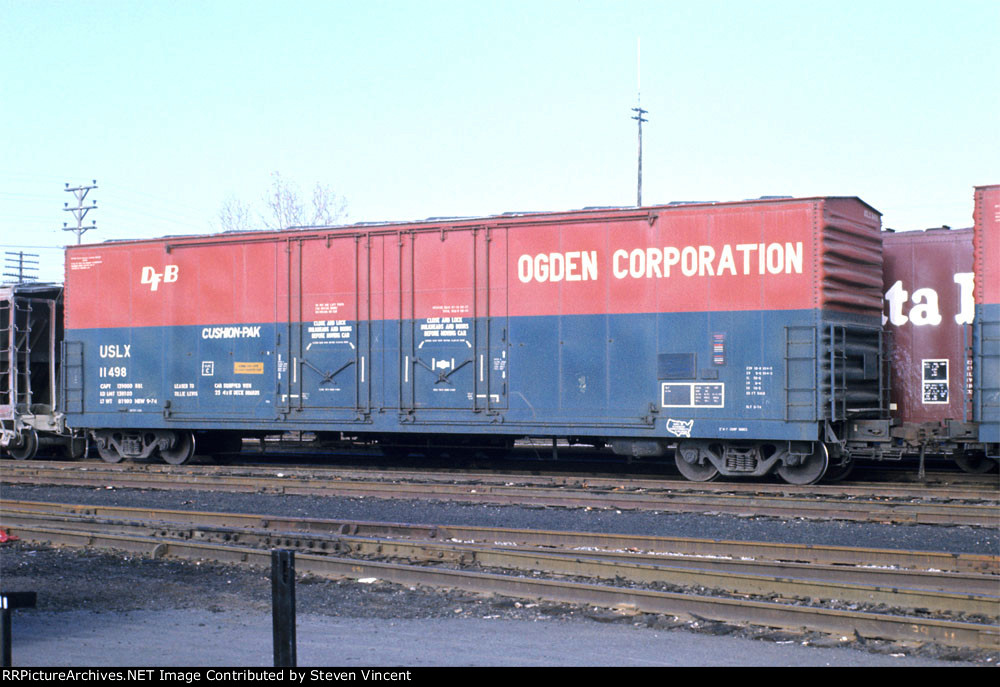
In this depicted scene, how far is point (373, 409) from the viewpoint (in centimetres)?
1579

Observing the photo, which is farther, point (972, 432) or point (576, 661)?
point (972, 432)

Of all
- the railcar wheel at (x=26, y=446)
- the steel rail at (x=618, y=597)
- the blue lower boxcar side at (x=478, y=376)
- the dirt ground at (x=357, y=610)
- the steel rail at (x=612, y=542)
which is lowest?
the dirt ground at (x=357, y=610)

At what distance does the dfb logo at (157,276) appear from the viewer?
1733 cm

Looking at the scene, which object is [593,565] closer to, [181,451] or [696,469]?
[696,469]

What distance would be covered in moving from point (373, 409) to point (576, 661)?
10077 mm

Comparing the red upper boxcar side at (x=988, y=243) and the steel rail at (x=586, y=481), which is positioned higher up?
the red upper boxcar side at (x=988, y=243)

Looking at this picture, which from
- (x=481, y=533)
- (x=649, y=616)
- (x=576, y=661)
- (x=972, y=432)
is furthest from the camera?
(x=972, y=432)

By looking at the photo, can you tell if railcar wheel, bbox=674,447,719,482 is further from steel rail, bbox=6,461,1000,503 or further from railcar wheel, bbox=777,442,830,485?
railcar wheel, bbox=777,442,830,485

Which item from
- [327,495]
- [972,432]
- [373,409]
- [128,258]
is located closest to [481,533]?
[327,495]

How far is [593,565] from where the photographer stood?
27.7 feet

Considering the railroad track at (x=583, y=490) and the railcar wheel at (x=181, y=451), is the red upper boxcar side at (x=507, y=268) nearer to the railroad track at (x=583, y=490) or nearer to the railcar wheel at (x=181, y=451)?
the railcar wheel at (x=181, y=451)

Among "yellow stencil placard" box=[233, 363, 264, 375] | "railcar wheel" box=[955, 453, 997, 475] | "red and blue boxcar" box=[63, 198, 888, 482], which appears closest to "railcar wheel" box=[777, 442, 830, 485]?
"red and blue boxcar" box=[63, 198, 888, 482]

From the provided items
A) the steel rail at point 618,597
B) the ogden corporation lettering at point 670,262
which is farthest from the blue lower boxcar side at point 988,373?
the steel rail at point 618,597

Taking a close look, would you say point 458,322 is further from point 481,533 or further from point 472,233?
point 481,533
